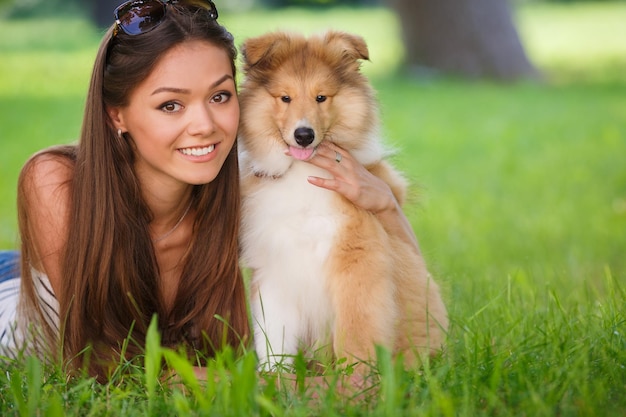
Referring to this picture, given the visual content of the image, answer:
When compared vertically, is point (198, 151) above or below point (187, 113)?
below

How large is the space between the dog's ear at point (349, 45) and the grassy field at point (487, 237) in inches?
12.9

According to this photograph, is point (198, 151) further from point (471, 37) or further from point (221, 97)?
point (471, 37)

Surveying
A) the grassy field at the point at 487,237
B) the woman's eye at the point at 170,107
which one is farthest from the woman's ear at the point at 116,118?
the grassy field at the point at 487,237

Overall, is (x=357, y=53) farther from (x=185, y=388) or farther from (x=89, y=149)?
(x=185, y=388)

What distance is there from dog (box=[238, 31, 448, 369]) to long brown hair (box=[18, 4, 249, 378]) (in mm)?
123

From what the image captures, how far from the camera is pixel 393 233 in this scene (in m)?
3.43

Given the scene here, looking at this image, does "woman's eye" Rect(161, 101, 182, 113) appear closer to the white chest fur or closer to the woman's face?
the woman's face

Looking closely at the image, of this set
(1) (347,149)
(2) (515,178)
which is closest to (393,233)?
(1) (347,149)

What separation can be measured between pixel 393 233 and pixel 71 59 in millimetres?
13735

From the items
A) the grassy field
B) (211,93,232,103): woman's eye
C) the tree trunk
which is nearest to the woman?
(211,93,232,103): woman's eye

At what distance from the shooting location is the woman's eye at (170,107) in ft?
10.4

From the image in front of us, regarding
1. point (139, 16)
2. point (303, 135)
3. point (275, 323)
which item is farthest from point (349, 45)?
point (275, 323)

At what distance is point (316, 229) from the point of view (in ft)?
10.6

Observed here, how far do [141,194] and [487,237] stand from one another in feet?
11.2
